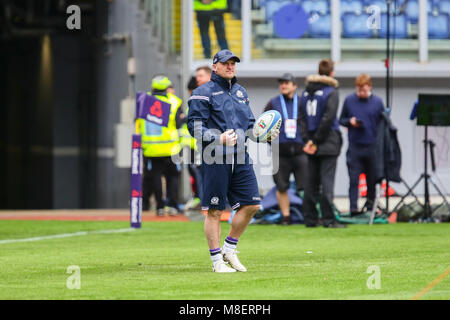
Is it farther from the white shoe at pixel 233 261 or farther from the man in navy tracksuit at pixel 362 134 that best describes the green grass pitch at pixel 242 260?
the man in navy tracksuit at pixel 362 134

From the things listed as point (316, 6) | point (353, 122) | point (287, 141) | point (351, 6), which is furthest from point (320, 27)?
point (287, 141)

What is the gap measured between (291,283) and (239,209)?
139 cm

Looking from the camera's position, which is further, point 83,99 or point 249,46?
point 83,99

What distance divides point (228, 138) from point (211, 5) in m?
15.2

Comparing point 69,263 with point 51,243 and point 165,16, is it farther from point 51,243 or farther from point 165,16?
point 165,16

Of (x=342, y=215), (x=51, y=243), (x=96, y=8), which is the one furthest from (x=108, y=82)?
(x=51, y=243)

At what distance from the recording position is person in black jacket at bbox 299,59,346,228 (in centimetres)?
1580

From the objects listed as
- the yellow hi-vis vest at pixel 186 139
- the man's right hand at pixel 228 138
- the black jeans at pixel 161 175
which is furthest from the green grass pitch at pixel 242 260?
the yellow hi-vis vest at pixel 186 139

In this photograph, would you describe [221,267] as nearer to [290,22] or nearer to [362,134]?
[362,134]

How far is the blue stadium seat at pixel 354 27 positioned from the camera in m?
24.8

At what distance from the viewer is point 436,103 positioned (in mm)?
16953

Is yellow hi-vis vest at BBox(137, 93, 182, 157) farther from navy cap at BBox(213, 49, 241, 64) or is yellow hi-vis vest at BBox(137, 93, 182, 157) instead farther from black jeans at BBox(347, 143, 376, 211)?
navy cap at BBox(213, 49, 241, 64)

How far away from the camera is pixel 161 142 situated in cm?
1844

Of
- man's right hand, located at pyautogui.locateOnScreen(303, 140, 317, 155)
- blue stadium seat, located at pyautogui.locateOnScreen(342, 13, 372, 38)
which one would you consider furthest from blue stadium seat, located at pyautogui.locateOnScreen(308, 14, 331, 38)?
man's right hand, located at pyautogui.locateOnScreen(303, 140, 317, 155)
